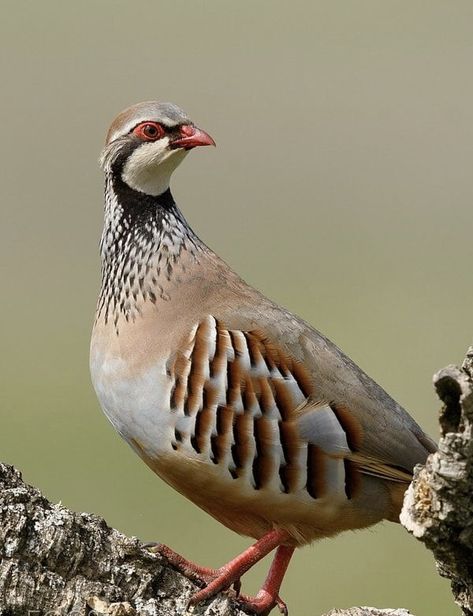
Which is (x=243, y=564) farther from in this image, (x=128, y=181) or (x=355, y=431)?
(x=128, y=181)

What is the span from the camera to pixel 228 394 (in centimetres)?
628

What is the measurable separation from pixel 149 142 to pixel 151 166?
0.12 meters

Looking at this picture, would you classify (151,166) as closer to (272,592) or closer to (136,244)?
(136,244)

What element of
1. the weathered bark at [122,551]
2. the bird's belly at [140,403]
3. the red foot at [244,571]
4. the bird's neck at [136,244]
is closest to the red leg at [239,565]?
the red foot at [244,571]

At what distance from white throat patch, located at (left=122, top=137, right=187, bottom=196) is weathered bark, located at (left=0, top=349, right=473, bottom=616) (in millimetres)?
2263

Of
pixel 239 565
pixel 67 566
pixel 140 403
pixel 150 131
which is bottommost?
pixel 67 566

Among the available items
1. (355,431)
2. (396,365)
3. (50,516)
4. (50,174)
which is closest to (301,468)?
(355,431)

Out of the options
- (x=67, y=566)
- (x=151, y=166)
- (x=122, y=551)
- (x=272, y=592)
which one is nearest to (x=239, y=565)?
(x=272, y=592)

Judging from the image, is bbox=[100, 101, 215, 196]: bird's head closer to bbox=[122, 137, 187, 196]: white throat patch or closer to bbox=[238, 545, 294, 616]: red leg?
bbox=[122, 137, 187, 196]: white throat patch

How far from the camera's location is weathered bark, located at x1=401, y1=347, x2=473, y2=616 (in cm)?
420

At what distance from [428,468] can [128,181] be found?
3013 mm

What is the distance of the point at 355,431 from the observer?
649cm

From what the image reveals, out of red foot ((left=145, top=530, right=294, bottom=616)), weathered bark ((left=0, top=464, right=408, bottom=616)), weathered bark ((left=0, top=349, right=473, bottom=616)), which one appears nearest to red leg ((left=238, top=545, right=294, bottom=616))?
red foot ((left=145, top=530, right=294, bottom=616))

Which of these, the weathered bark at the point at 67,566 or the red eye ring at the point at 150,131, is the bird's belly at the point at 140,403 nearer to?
the red eye ring at the point at 150,131
